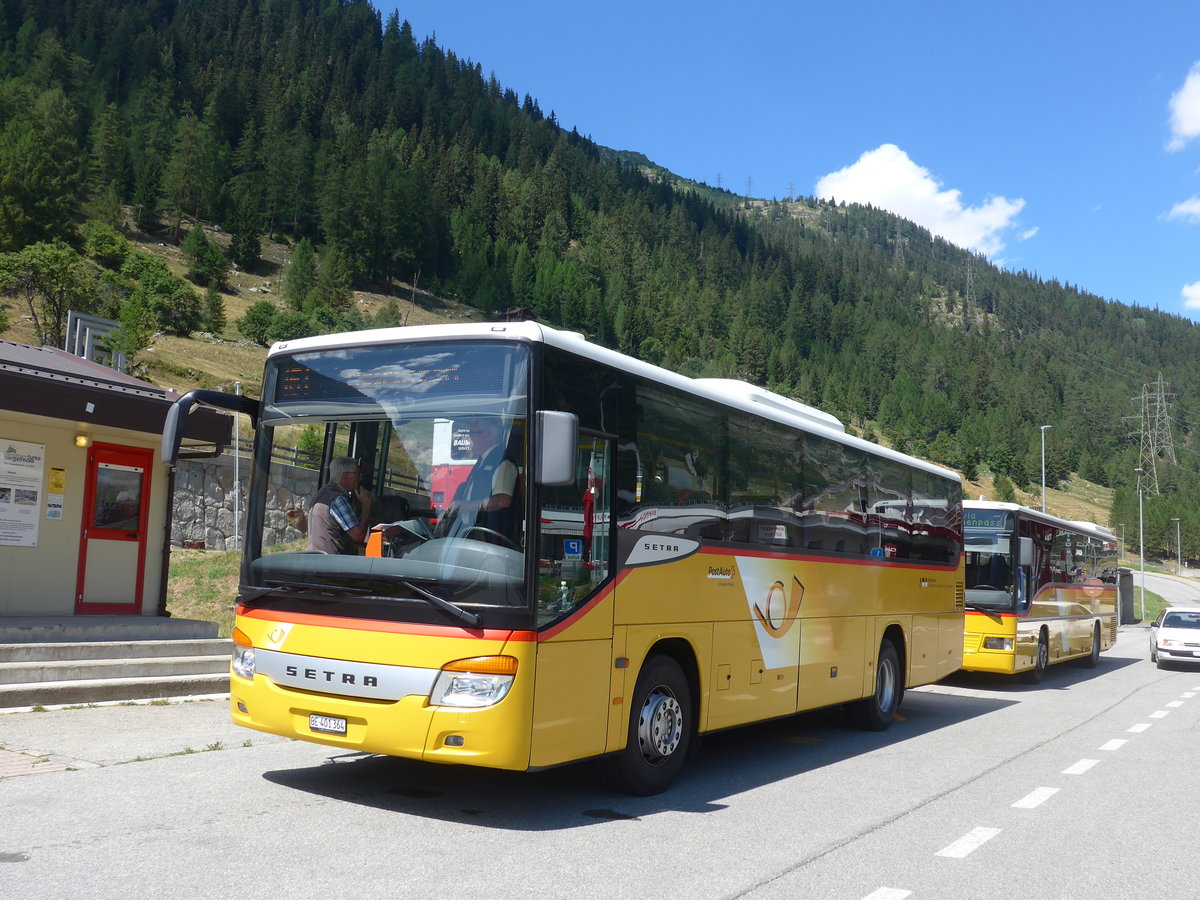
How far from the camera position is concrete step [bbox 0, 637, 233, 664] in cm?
1080

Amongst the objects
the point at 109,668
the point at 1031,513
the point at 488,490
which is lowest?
the point at 109,668

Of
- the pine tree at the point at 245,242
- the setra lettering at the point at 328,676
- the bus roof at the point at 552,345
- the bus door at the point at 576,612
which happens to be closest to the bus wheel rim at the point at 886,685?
the bus roof at the point at 552,345

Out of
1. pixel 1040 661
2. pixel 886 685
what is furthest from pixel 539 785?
pixel 1040 661

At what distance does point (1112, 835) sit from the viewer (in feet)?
22.1

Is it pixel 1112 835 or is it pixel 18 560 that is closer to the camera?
pixel 1112 835

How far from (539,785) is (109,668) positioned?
18.9 feet

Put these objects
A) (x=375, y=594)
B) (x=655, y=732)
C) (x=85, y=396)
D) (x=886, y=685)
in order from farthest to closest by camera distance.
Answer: (x=85, y=396) → (x=886, y=685) → (x=655, y=732) → (x=375, y=594)

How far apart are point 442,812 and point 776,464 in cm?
429

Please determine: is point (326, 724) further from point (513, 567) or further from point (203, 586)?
point (203, 586)

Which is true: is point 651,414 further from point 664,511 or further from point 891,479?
point 891,479

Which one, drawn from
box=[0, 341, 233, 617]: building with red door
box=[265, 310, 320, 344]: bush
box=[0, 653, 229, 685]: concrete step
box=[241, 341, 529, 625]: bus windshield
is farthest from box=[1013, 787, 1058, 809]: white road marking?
box=[265, 310, 320, 344]: bush

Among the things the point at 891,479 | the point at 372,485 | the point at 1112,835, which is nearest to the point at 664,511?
the point at 372,485

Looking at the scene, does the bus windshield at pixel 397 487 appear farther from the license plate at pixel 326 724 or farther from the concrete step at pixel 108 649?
the concrete step at pixel 108 649

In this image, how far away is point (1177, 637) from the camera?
23.0 metres
